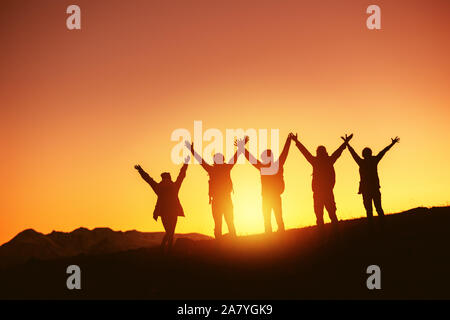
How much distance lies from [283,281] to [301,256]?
186cm

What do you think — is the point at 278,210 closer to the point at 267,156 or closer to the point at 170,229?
the point at 267,156

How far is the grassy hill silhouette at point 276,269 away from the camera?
1208 centimetres

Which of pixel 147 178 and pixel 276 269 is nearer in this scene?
pixel 276 269

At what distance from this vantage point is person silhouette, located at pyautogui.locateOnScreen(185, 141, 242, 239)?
625 inches

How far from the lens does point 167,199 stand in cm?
1602

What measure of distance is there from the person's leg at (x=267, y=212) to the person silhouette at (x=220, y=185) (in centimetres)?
118

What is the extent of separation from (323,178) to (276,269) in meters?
3.34

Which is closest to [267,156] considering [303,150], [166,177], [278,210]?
[303,150]

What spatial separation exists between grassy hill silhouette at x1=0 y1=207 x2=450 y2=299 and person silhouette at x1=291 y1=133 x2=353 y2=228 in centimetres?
92

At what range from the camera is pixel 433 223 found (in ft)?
55.6

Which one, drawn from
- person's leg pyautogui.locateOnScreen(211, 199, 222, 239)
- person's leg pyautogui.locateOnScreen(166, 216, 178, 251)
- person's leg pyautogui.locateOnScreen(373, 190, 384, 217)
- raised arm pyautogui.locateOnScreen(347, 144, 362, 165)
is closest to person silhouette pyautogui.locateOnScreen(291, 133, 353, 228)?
raised arm pyautogui.locateOnScreen(347, 144, 362, 165)

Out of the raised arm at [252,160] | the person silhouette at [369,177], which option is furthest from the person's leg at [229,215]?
the person silhouette at [369,177]
